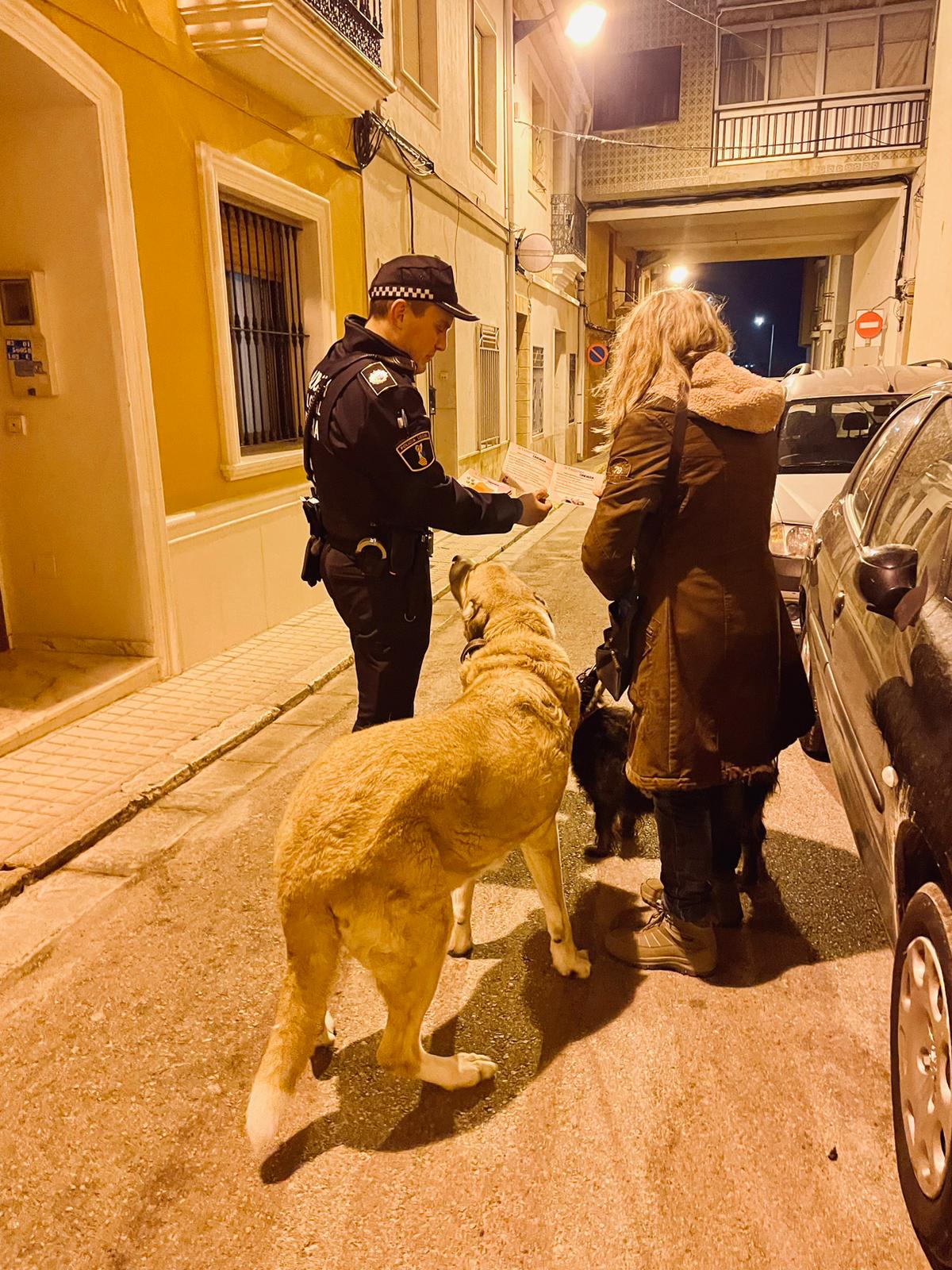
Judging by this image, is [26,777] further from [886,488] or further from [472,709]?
[886,488]

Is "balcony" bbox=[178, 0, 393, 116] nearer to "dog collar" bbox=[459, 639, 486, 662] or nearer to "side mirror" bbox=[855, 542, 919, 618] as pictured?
"dog collar" bbox=[459, 639, 486, 662]

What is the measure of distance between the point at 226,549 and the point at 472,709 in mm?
4530

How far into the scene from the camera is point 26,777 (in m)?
4.21

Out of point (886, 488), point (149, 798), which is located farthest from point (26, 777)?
point (886, 488)

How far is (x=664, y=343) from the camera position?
8.16 feet

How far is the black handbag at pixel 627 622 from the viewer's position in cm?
235

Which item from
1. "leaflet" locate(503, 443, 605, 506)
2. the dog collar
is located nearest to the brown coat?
the dog collar

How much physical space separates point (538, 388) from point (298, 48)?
1277 centimetres

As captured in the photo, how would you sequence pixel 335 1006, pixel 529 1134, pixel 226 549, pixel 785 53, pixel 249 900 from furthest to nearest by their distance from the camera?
pixel 785 53, pixel 226 549, pixel 249 900, pixel 335 1006, pixel 529 1134

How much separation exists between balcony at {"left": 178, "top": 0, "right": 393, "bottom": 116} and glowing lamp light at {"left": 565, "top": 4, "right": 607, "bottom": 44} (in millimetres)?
5754

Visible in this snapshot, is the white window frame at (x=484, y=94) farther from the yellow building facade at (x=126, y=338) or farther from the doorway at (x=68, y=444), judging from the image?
the doorway at (x=68, y=444)

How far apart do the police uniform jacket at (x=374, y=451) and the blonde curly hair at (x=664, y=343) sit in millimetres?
644

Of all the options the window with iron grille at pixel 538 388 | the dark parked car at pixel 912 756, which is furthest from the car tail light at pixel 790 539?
the window with iron grille at pixel 538 388

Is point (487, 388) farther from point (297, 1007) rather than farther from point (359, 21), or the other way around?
point (297, 1007)
